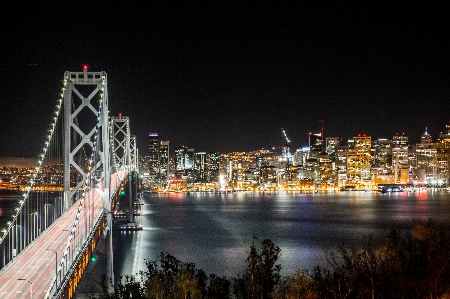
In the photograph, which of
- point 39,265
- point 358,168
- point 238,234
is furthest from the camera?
point 358,168

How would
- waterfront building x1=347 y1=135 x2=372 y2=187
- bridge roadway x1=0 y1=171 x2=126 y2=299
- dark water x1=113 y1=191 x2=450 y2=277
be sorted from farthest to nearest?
waterfront building x1=347 y1=135 x2=372 y2=187, dark water x1=113 y1=191 x2=450 y2=277, bridge roadway x1=0 y1=171 x2=126 y2=299

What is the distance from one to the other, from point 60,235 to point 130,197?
777 inches

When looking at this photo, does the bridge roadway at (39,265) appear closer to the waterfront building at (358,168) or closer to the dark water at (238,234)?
the dark water at (238,234)

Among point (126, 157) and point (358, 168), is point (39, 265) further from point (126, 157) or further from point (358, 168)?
point (358, 168)

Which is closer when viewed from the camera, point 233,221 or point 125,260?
point 125,260

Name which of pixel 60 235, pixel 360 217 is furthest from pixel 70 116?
pixel 360 217

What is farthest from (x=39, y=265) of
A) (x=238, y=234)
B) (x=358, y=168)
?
(x=358, y=168)

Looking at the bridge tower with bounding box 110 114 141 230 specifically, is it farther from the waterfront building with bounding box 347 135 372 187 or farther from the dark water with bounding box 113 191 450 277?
the waterfront building with bounding box 347 135 372 187

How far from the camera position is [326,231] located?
103ft

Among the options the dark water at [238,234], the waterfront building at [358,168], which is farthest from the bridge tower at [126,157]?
the waterfront building at [358,168]

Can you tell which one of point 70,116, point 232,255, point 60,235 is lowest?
point 232,255

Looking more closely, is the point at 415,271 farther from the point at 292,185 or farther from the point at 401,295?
the point at 292,185

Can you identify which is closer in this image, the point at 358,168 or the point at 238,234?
the point at 238,234

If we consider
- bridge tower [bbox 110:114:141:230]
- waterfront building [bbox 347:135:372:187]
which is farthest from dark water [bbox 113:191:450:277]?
waterfront building [bbox 347:135:372:187]
